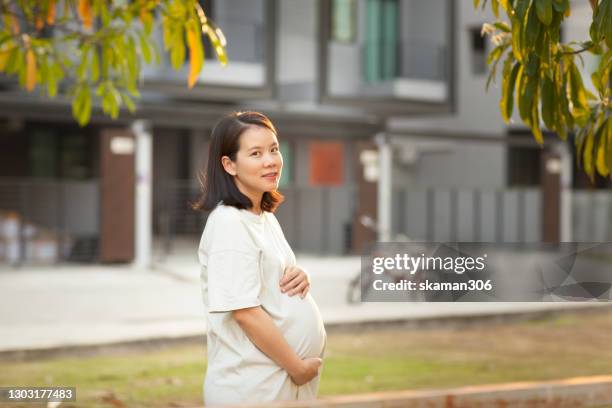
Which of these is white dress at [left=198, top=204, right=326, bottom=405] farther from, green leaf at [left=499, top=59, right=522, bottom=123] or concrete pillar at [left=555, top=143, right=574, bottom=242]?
concrete pillar at [left=555, top=143, right=574, bottom=242]

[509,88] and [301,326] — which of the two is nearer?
[301,326]

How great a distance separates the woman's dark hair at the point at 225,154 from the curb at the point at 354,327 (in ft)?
18.6

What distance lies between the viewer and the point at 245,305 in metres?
2.74

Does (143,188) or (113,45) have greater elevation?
(113,45)

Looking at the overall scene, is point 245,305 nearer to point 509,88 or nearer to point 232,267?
point 232,267

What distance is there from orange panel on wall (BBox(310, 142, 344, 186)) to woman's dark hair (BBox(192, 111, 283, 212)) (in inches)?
855

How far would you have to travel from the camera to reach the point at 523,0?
10.1ft

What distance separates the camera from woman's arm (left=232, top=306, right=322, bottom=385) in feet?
9.12

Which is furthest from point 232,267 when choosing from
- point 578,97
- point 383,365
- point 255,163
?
point 383,365

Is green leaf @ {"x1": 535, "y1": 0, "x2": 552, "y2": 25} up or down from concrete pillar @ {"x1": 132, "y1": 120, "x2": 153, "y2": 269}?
up

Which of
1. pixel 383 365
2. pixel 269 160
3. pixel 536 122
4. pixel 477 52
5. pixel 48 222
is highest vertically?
pixel 477 52

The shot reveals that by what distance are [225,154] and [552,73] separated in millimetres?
1167

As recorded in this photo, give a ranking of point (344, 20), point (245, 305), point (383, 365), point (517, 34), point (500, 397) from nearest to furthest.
Answer: 1. point (500, 397)
2. point (245, 305)
3. point (517, 34)
4. point (383, 365)
5. point (344, 20)

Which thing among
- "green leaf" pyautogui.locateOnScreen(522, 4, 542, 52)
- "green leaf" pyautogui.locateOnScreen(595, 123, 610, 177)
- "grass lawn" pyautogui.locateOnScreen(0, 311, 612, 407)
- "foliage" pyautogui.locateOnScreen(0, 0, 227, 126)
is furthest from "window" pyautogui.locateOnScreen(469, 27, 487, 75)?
"green leaf" pyautogui.locateOnScreen(522, 4, 542, 52)
